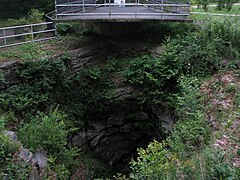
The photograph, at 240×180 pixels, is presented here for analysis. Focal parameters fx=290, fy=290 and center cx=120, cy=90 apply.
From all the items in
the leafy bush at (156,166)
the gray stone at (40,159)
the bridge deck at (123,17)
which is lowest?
the gray stone at (40,159)

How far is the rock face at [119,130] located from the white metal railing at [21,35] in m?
4.43

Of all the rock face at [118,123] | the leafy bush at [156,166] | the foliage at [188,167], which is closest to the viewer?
the foliage at [188,167]

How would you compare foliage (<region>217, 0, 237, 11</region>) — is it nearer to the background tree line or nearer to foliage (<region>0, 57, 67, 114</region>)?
the background tree line

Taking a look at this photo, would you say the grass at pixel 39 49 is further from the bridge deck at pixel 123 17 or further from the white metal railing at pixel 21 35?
the bridge deck at pixel 123 17

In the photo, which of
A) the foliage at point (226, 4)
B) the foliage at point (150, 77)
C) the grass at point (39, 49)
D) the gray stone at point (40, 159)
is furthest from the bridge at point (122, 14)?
the gray stone at point (40, 159)

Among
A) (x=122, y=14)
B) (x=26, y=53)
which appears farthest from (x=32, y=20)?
(x=122, y=14)

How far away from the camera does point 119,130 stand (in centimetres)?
1266

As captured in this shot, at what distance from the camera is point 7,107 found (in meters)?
Result: 9.44

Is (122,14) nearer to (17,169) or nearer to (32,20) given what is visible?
(32,20)

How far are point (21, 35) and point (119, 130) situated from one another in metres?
5.85

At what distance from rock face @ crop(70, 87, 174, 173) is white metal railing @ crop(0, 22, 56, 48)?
4.43 m

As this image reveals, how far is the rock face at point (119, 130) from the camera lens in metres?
11.9

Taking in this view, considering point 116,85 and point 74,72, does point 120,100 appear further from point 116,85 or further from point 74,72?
point 74,72

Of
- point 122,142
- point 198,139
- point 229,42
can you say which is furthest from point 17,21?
point 198,139
